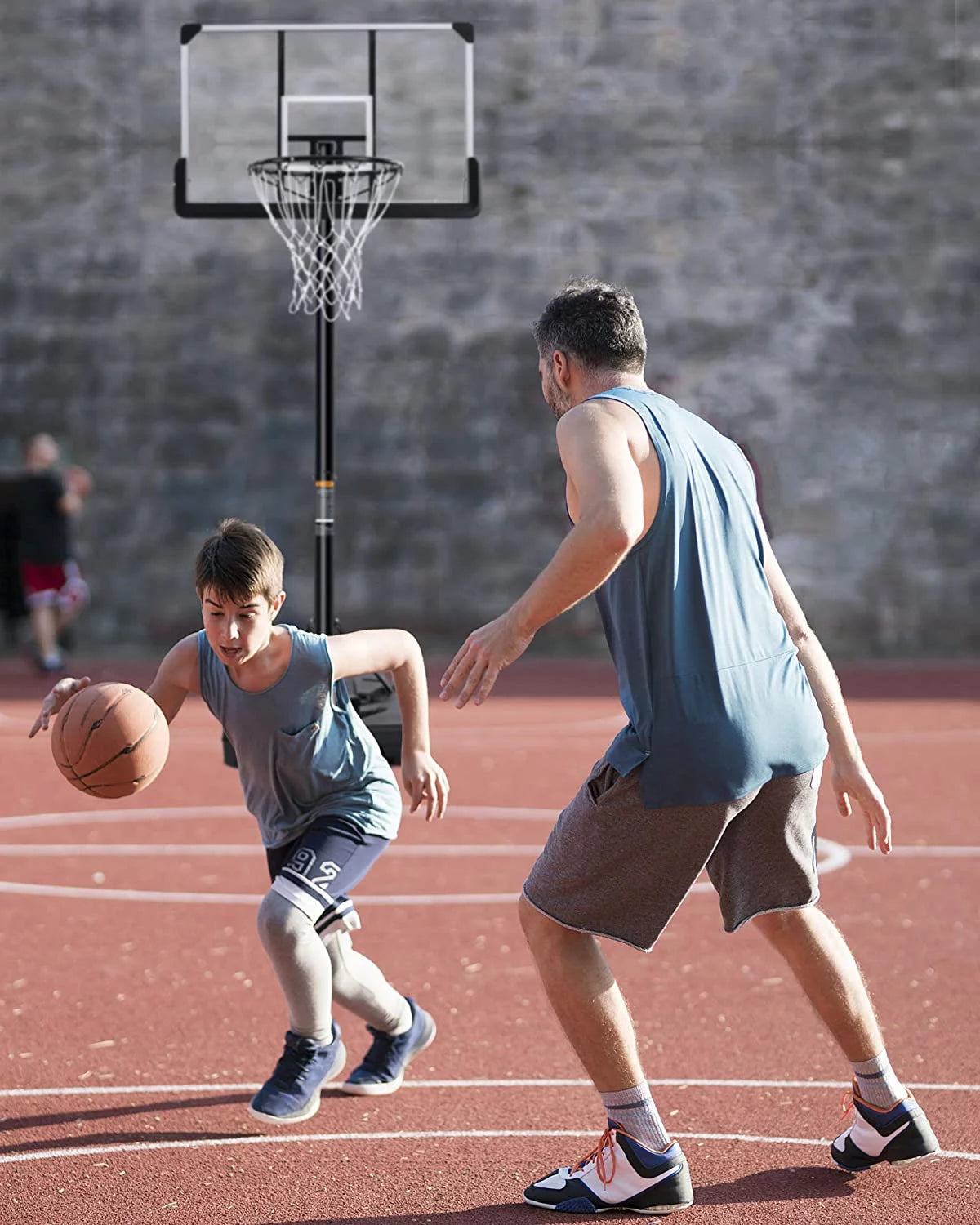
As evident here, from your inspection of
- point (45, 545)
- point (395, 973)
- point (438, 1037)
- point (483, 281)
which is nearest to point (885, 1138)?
point (438, 1037)

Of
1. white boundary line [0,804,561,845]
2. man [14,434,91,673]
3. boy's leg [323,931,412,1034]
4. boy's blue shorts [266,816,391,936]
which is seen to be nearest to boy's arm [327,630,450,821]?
boy's blue shorts [266,816,391,936]

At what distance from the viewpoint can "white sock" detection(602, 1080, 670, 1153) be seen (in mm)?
3723

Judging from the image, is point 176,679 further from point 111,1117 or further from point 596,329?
point 596,329

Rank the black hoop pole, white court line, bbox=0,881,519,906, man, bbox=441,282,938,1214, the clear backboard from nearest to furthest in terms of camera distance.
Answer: man, bbox=441,282,938,1214 < white court line, bbox=0,881,519,906 < the black hoop pole < the clear backboard

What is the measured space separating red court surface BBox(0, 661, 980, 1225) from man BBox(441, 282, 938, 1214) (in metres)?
0.18

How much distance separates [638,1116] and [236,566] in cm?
148

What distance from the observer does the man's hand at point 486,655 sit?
345cm

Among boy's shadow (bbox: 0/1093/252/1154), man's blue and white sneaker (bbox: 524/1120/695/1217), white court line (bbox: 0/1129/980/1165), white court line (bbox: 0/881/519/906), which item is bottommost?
white court line (bbox: 0/881/519/906)

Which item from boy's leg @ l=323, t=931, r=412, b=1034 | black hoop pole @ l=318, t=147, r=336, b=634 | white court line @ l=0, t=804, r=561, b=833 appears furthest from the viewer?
white court line @ l=0, t=804, r=561, b=833

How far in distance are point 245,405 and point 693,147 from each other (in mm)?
4813

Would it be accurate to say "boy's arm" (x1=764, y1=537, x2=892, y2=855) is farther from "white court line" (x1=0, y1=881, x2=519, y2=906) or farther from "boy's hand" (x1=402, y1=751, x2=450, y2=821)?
"white court line" (x1=0, y1=881, x2=519, y2=906)

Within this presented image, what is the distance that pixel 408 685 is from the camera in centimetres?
454

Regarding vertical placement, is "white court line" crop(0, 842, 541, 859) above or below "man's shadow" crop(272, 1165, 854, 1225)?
below

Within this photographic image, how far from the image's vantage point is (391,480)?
17.4 metres
